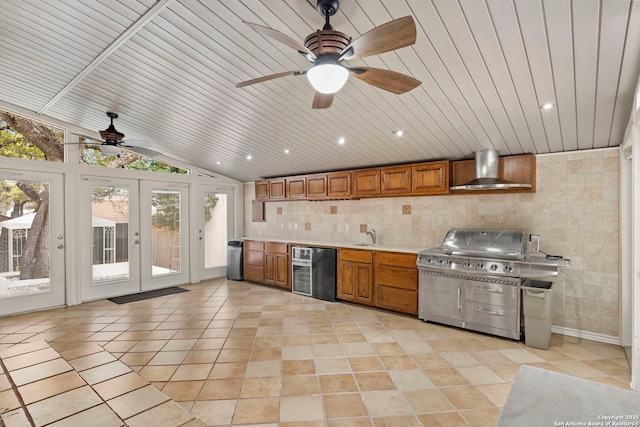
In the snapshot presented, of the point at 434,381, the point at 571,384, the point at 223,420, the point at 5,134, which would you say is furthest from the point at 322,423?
the point at 5,134

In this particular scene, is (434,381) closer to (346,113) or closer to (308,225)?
(346,113)

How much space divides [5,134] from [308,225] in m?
4.62

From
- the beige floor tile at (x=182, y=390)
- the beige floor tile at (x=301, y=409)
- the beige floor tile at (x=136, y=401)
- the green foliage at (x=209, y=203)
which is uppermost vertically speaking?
the green foliage at (x=209, y=203)

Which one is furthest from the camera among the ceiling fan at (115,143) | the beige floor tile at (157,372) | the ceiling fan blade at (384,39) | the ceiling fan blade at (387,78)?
the ceiling fan at (115,143)

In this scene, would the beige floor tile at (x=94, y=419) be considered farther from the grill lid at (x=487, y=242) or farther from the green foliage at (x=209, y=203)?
the green foliage at (x=209, y=203)

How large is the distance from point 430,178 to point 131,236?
192 inches

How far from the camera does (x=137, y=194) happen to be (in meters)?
5.45

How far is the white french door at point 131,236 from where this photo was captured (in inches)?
194

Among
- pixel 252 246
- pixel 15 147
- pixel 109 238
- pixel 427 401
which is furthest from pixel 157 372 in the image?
pixel 15 147

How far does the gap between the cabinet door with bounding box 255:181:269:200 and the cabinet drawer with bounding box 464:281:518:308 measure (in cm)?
414

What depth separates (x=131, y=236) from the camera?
535cm

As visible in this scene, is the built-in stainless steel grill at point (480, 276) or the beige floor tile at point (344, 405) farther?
the built-in stainless steel grill at point (480, 276)

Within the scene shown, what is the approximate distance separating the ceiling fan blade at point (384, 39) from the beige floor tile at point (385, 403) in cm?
229

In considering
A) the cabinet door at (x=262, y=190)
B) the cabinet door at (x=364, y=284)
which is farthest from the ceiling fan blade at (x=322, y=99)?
the cabinet door at (x=262, y=190)
